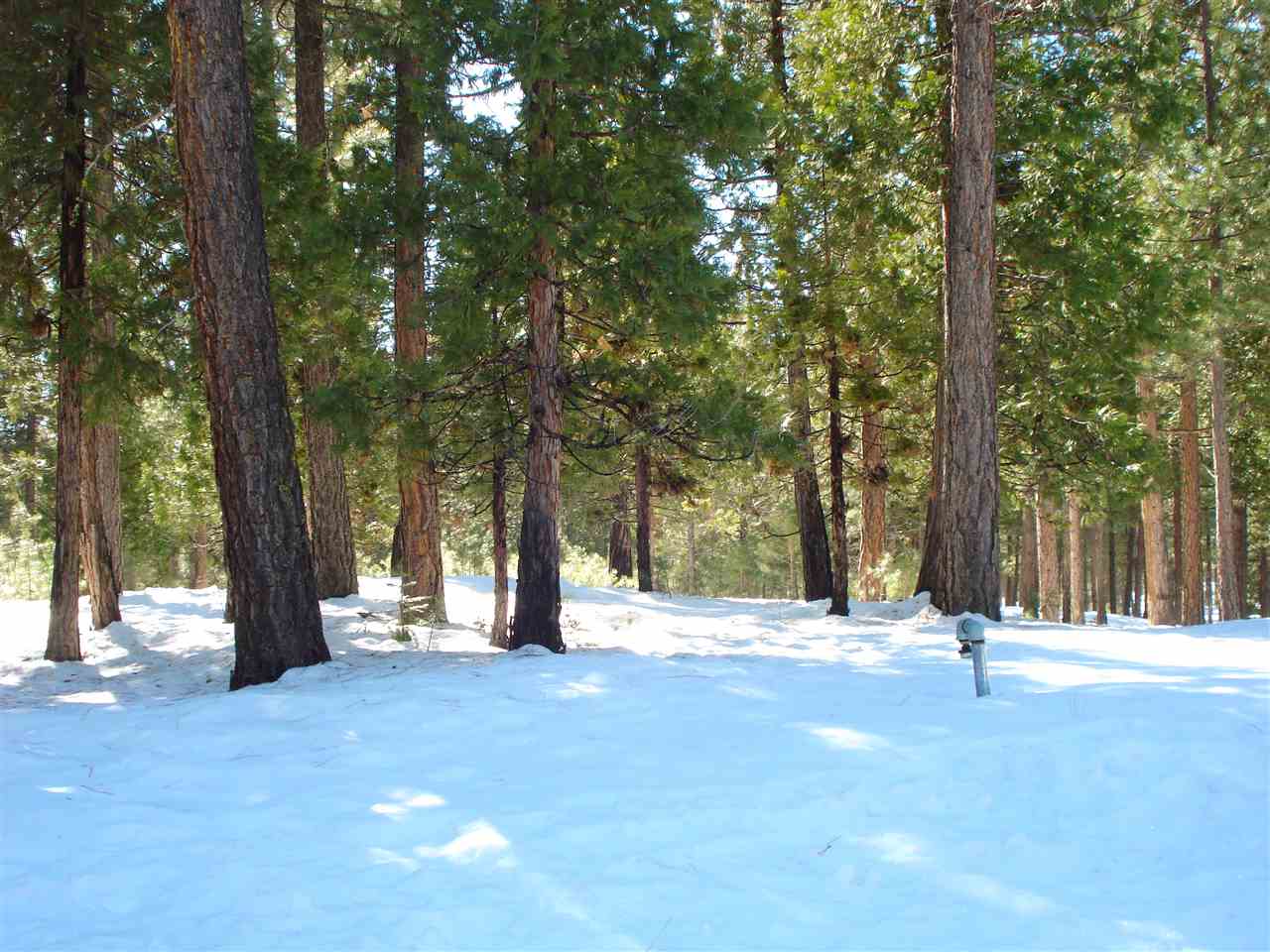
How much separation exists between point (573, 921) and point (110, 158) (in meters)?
10.3

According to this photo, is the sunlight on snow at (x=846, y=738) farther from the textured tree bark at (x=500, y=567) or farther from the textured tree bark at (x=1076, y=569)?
the textured tree bark at (x=1076, y=569)

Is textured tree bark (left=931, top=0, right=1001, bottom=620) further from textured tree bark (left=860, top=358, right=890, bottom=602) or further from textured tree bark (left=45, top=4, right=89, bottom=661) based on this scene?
textured tree bark (left=45, top=4, right=89, bottom=661)

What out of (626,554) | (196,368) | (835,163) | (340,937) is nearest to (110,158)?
(196,368)

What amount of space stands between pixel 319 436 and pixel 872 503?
902 centimetres

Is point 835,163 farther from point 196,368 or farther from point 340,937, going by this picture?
point 340,937

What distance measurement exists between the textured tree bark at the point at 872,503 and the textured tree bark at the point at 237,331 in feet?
33.0

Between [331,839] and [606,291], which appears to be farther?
[606,291]

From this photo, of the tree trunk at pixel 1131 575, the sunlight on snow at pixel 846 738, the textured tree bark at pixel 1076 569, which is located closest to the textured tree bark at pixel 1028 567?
the textured tree bark at pixel 1076 569

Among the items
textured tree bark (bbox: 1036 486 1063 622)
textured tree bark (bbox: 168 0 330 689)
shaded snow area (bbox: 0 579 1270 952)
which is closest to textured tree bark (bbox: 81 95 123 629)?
textured tree bark (bbox: 168 0 330 689)

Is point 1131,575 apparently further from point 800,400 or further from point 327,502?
point 327,502

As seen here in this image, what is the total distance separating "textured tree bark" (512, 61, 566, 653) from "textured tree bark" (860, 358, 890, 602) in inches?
305

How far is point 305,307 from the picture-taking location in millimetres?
11188

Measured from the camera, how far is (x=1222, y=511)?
15.8 m

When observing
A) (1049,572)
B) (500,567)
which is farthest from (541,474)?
(1049,572)
